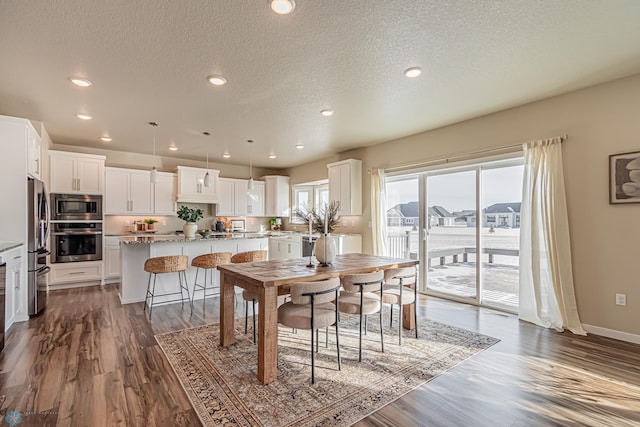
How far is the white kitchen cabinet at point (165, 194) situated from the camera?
6590 mm

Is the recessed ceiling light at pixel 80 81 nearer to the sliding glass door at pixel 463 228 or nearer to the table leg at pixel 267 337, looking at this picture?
the table leg at pixel 267 337

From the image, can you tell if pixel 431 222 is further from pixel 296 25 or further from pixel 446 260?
pixel 296 25

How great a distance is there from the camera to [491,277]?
4301mm

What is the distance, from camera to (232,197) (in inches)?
302

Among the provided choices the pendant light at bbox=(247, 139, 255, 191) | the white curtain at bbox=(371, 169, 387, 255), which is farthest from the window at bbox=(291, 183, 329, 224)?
the white curtain at bbox=(371, 169, 387, 255)

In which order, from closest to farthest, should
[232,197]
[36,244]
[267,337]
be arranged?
[267,337], [36,244], [232,197]

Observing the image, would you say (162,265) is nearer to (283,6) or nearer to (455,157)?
(283,6)

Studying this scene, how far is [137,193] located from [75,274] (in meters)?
1.83

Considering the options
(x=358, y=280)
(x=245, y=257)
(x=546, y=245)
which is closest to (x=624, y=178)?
(x=546, y=245)

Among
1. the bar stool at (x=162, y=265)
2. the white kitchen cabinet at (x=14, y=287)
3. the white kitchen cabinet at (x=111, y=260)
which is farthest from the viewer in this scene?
the white kitchen cabinet at (x=111, y=260)

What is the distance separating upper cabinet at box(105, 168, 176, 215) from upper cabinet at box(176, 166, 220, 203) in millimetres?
250

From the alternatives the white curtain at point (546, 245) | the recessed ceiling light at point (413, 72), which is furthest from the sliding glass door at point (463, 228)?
the recessed ceiling light at point (413, 72)

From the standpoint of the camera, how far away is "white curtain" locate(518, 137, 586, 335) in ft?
11.2

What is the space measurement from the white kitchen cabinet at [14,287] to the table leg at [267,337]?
273 cm
